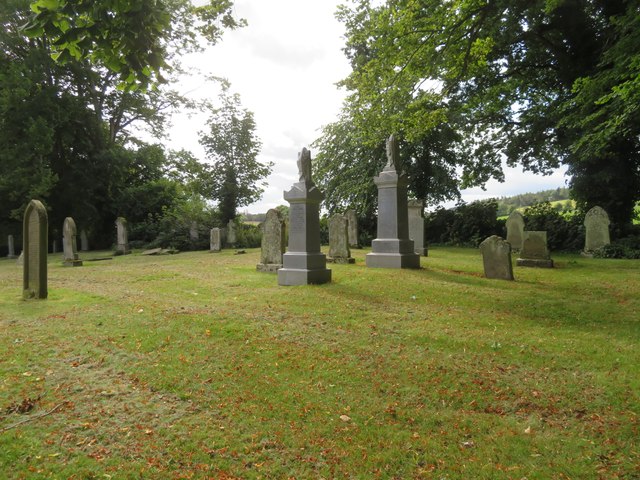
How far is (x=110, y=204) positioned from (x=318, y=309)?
26.9 m

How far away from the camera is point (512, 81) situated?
799 inches

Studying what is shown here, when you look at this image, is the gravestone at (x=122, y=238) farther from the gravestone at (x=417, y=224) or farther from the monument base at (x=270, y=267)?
the gravestone at (x=417, y=224)

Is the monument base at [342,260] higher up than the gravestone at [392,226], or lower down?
lower down

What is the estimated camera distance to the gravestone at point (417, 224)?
1783cm

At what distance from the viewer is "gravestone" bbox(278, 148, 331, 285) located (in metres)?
10.6

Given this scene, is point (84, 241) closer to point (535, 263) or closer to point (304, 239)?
point (304, 239)

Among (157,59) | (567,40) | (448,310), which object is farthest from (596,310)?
(567,40)

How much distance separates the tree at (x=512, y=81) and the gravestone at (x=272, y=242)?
610cm

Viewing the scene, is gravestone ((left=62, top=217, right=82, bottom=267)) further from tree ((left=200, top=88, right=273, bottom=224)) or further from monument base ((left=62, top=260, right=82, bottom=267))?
tree ((left=200, top=88, right=273, bottom=224))

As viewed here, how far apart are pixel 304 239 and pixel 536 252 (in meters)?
8.41

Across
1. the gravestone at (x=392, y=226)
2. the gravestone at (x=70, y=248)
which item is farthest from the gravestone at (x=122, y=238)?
the gravestone at (x=392, y=226)

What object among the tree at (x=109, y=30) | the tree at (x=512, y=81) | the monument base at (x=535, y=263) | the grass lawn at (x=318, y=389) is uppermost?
the tree at (x=512, y=81)

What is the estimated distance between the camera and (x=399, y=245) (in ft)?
43.6

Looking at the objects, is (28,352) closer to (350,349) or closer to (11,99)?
(350,349)
